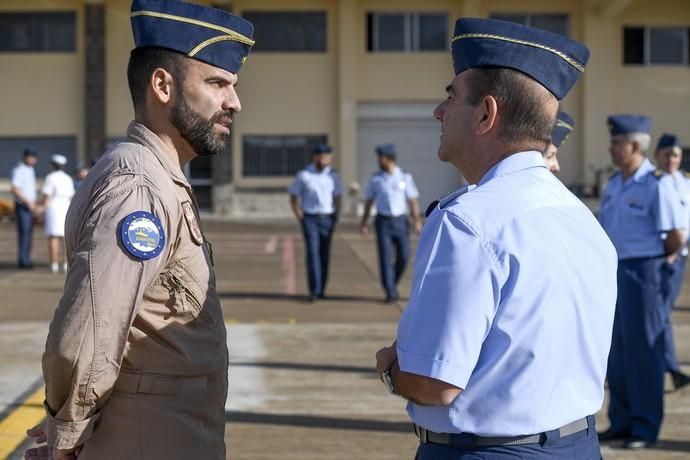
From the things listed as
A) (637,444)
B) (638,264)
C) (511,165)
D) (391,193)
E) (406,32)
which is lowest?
(637,444)

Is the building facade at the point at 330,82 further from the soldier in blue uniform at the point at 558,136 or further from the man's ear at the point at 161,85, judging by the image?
the man's ear at the point at 161,85

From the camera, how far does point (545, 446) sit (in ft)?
8.87

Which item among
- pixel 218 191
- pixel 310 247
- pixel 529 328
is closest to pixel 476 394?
pixel 529 328

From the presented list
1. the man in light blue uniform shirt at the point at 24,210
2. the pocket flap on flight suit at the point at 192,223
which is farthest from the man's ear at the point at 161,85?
the man in light blue uniform shirt at the point at 24,210

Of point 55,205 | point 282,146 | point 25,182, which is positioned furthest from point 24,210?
point 282,146

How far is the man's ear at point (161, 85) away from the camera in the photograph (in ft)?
10.1

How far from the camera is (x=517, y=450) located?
268 centimetres

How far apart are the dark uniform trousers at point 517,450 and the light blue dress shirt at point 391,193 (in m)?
11.0

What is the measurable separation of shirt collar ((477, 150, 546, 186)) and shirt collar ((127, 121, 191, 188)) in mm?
851

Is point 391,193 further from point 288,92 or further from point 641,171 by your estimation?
point 288,92

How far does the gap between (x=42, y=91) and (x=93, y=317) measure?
31.6 m

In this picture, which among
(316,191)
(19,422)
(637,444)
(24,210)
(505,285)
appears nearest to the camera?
(505,285)

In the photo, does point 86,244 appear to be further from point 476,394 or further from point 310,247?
point 310,247

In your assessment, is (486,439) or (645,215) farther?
(645,215)
